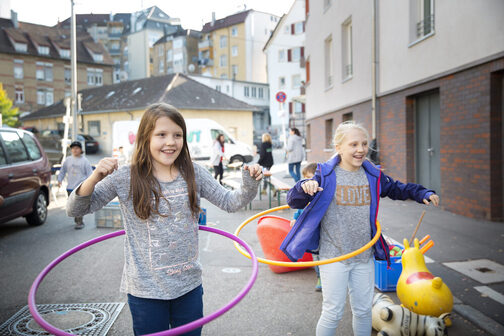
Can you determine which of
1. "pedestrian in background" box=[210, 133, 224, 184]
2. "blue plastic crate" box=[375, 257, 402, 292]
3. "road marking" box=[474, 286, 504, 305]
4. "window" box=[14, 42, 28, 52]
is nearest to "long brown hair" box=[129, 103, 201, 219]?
"blue plastic crate" box=[375, 257, 402, 292]

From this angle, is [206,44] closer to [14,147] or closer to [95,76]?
[95,76]

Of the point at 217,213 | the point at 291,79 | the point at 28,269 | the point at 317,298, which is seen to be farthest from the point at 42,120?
the point at 317,298

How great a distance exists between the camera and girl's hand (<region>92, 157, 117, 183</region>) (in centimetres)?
239

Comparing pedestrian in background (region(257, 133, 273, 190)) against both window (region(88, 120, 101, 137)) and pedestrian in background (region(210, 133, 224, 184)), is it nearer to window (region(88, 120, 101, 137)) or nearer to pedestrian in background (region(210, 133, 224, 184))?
pedestrian in background (region(210, 133, 224, 184))

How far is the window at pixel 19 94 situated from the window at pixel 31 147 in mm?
52735

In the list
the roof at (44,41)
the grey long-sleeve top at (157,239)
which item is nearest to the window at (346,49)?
the grey long-sleeve top at (157,239)

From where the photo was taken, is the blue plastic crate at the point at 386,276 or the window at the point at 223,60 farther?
the window at the point at 223,60

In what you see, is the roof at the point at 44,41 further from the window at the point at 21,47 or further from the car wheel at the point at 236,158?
the car wheel at the point at 236,158

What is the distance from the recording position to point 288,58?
168ft

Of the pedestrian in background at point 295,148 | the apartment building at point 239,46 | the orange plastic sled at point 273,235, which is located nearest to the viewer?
the orange plastic sled at point 273,235

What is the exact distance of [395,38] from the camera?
12656 mm

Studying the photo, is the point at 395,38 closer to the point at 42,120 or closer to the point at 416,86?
the point at 416,86

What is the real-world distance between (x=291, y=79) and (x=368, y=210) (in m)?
53.2

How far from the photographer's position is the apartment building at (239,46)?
65.0 m
